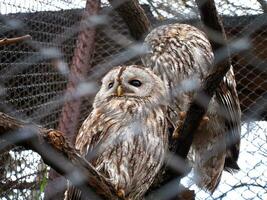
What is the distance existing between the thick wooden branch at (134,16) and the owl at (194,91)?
0.30ft

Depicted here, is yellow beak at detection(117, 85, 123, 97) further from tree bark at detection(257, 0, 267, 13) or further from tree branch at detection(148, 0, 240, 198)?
tree bark at detection(257, 0, 267, 13)

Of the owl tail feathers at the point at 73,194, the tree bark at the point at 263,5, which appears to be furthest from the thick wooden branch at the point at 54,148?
the tree bark at the point at 263,5

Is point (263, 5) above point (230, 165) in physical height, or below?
above

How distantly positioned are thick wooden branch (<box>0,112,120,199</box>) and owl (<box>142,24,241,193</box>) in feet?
2.70

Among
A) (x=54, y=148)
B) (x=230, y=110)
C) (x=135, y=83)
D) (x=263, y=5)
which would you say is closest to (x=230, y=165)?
(x=230, y=110)

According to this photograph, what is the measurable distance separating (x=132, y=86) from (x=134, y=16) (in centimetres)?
48

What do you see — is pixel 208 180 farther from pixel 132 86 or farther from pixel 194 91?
pixel 132 86

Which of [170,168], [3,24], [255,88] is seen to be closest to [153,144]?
[170,168]

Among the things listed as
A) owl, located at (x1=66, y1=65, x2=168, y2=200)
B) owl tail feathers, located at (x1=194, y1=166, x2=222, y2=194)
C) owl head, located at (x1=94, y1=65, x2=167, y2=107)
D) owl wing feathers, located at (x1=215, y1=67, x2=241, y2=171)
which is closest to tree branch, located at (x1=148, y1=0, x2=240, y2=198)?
owl, located at (x1=66, y1=65, x2=168, y2=200)

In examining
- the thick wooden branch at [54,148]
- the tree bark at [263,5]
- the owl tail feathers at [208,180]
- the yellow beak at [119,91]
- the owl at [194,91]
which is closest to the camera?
the thick wooden branch at [54,148]

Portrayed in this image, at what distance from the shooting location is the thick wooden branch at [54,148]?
1.24 m

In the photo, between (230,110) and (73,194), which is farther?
(230,110)

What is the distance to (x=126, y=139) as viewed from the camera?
1847mm

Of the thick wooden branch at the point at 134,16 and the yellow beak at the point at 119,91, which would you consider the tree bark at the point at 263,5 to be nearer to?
the thick wooden branch at the point at 134,16
